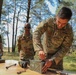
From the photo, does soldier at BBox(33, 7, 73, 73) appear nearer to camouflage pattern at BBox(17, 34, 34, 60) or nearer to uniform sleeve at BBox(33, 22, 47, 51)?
uniform sleeve at BBox(33, 22, 47, 51)

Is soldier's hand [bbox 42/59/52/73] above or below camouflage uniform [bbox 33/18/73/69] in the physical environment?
below

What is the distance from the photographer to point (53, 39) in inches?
142

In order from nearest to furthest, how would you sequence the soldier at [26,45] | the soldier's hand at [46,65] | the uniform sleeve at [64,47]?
the soldier's hand at [46,65] → the uniform sleeve at [64,47] → the soldier at [26,45]

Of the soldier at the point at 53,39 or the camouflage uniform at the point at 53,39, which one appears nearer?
the soldier at the point at 53,39

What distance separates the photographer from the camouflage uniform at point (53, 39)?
3.41 meters

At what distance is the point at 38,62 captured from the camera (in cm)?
333

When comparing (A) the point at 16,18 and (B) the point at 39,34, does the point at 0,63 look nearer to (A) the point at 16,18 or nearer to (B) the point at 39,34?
(B) the point at 39,34

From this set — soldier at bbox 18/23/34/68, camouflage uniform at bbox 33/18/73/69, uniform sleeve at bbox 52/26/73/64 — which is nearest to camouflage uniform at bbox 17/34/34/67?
soldier at bbox 18/23/34/68

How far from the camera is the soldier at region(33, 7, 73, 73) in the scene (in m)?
3.30

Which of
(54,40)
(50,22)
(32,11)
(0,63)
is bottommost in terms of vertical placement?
(0,63)

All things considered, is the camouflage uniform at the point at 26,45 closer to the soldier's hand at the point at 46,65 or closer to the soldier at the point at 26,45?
the soldier at the point at 26,45

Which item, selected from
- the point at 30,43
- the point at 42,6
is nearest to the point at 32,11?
the point at 42,6

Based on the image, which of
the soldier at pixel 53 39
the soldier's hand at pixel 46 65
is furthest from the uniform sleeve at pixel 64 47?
the soldier's hand at pixel 46 65

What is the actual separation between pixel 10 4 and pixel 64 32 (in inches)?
945
